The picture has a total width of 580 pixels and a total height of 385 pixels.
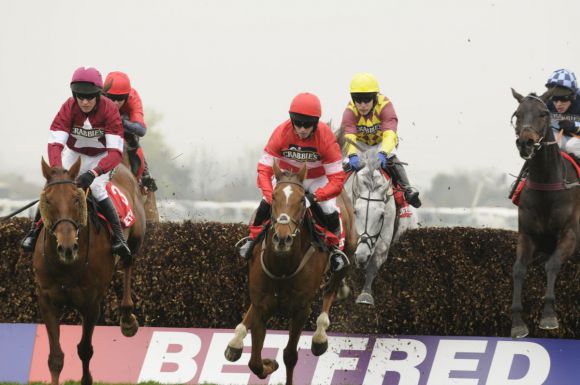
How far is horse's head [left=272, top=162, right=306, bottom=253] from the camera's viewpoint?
7.66 m

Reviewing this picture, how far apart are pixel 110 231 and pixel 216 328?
2069mm

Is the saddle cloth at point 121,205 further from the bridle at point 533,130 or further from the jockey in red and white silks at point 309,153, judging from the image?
the bridle at point 533,130

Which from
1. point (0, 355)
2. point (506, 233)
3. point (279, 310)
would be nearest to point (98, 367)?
point (0, 355)

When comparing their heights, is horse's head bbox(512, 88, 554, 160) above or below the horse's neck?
above

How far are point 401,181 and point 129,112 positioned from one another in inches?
116

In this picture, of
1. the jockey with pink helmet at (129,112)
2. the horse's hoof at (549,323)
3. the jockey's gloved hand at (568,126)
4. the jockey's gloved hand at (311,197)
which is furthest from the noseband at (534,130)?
the jockey with pink helmet at (129,112)

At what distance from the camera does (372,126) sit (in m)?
11.4

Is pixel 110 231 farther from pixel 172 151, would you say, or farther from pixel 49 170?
pixel 172 151

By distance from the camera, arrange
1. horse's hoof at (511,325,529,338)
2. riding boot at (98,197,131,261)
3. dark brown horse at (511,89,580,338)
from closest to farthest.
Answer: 1. riding boot at (98,197,131,261)
2. horse's hoof at (511,325,529,338)
3. dark brown horse at (511,89,580,338)

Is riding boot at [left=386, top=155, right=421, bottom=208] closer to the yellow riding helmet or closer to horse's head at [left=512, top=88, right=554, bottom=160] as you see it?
the yellow riding helmet

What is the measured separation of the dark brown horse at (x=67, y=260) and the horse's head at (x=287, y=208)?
4.65 feet

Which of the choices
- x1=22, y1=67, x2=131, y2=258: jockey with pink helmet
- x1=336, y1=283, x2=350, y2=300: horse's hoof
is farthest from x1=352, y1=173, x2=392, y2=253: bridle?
x1=22, y1=67, x2=131, y2=258: jockey with pink helmet

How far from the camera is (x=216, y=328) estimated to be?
10.8m

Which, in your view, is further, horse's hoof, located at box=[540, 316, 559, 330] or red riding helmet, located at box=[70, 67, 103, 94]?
horse's hoof, located at box=[540, 316, 559, 330]
